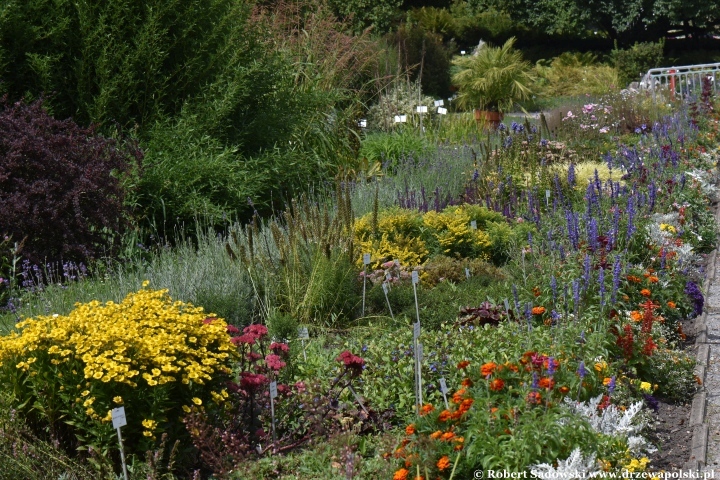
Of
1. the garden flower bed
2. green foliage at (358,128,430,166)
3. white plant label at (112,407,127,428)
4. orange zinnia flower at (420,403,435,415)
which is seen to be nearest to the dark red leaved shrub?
the garden flower bed

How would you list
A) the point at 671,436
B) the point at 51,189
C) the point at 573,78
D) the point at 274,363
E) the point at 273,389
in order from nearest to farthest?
the point at 273,389
the point at 274,363
the point at 671,436
the point at 51,189
the point at 573,78

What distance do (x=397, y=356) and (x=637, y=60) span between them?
22893 millimetres

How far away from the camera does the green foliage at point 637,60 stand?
25359mm

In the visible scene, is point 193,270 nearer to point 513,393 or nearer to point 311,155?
point 513,393

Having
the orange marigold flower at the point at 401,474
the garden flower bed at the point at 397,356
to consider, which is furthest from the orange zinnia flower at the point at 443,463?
the orange marigold flower at the point at 401,474

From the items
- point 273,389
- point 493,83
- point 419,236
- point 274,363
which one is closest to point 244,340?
point 274,363

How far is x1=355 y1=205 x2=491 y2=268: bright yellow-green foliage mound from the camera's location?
678 centimetres

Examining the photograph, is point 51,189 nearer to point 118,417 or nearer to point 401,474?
point 118,417

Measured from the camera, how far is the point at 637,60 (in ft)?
84.3

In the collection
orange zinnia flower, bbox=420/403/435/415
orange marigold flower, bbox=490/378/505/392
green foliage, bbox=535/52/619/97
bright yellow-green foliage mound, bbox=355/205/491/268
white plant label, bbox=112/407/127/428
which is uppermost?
white plant label, bbox=112/407/127/428

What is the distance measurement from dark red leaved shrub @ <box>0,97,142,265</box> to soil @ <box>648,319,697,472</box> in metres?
3.96

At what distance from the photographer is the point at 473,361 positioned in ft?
14.8

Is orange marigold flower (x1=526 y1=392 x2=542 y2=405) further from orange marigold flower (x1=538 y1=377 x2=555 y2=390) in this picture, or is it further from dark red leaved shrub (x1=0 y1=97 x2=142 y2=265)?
dark red leaved shrub (x1=0 y1=97 x2=142 y2=265)

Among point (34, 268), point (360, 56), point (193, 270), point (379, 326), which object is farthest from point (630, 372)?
point (360, 56)
